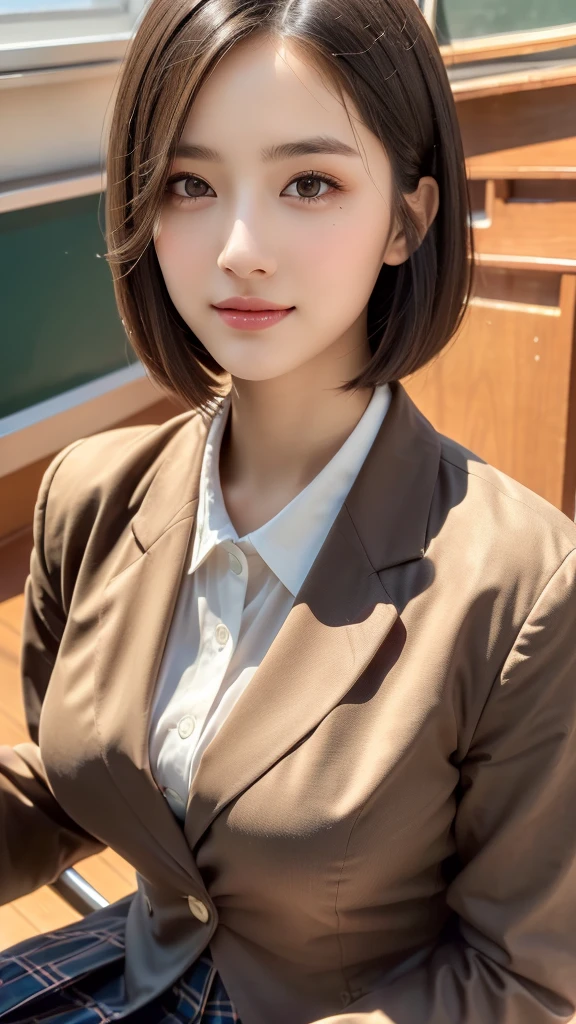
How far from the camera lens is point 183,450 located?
114cm

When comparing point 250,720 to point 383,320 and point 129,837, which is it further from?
point 383,320

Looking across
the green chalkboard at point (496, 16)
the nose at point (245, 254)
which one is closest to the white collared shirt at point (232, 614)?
the nose at point (245, 254)

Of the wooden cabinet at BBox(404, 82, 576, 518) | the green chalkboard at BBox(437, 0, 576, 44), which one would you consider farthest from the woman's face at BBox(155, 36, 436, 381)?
the green chalkboard at BBox(437, 0, 576, 44)

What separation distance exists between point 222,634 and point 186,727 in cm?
10

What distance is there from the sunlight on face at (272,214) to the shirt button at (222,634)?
258 mm

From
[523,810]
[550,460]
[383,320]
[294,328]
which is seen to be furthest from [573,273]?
[523,810]

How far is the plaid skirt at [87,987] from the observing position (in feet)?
3.17

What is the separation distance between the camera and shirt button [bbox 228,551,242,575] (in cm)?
98

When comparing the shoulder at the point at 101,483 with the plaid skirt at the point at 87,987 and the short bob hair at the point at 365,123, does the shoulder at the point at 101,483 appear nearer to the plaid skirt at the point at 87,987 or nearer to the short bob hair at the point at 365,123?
the short bob hair at the point at 365,123

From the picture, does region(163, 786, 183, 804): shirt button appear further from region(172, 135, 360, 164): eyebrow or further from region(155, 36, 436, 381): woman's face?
region(172, 135, 360, 164): eyebrow

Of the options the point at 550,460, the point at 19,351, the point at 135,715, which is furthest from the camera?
the point at 19,351

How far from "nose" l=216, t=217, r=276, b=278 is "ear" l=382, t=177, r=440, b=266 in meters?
0.17

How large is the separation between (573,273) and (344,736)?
131 cm

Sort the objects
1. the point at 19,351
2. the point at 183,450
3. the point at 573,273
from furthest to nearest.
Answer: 1. the point at 19,351
2. the point at 573,273
3. the point at 183,450
